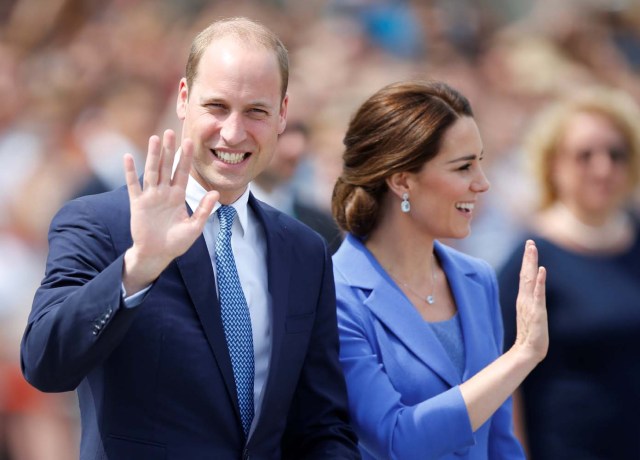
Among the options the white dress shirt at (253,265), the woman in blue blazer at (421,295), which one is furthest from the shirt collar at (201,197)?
the woman in blue blazer at (421,295)

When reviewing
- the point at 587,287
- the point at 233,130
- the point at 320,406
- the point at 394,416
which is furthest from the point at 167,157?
the point at 587,287

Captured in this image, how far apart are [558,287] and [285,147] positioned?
1577 mm

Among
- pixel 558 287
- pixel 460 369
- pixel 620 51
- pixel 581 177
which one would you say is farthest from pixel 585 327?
pixel 620 51

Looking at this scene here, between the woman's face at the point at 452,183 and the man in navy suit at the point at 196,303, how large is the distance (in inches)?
24.3

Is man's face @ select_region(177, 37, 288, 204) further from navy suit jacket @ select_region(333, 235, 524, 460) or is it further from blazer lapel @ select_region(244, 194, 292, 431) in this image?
navy suit jacket @ select_region(333, 235, 524, 460)

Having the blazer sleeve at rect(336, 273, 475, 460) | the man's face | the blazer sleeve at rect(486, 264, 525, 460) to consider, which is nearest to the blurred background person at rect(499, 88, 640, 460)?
the blazer sleeve at rect(486, 264, 525, 460)

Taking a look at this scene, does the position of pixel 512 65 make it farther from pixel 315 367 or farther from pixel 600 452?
pixel 315 367

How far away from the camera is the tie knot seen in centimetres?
294

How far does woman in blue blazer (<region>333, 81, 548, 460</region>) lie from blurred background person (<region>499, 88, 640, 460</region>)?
0.82 m

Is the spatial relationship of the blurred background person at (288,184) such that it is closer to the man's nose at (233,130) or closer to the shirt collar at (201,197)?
the shirt collar at (201,197)

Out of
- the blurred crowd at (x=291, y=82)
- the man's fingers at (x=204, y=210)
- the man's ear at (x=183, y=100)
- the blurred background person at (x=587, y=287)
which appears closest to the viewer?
the man's fingers at (x=204, y=210)

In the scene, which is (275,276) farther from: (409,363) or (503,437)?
(503,437)

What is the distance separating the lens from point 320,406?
3.02 metres

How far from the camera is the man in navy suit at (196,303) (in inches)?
97.8
